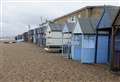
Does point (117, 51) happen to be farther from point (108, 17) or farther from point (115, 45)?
point (108, 17)

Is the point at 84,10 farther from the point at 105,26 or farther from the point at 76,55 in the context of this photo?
the point at 105,26

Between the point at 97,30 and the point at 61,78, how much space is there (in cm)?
653

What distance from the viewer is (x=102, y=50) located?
16.8 metres

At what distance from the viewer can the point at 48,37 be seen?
2998 centimetres

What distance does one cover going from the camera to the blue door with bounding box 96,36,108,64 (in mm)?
16781

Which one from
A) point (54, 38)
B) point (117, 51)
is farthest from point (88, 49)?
point (54, 38)

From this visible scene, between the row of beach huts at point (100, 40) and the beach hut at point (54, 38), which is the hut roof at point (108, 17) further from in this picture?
the beach hut at point (54, 38)

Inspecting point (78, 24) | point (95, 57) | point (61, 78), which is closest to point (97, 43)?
point (95, 57)

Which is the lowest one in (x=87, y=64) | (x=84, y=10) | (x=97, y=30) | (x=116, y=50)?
(x=87, y=64)

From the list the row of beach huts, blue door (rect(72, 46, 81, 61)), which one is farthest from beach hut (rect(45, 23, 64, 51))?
blue door (rect(72, 46, 81, 61))

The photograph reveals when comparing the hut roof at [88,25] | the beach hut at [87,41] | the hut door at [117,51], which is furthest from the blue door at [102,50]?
the hut door at [117,51]

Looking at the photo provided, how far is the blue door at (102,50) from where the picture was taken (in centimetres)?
1678

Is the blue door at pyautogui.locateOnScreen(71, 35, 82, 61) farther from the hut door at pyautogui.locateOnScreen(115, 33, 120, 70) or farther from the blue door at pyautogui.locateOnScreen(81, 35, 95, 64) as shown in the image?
the hut door at pyautogui.locateOnScreen(115, 33, 120, 70)

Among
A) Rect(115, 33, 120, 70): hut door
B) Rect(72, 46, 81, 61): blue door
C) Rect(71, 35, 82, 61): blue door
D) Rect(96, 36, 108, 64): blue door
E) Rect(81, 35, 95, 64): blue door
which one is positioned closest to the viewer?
Rect(115, 33, 120, 70): hut door
